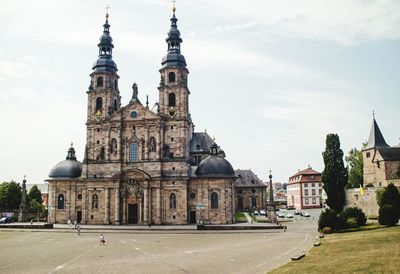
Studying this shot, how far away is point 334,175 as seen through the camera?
57250 millimetres

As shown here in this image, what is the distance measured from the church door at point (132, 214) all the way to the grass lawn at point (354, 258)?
38.2 meters

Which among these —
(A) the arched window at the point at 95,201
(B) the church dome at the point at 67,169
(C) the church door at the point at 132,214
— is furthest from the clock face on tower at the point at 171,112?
(B) the church dome at the point at 67,169

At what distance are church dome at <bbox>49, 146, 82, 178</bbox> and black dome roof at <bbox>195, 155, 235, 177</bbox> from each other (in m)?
20.9

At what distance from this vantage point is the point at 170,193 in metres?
61.0

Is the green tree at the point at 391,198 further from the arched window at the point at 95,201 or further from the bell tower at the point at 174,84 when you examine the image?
the arched window at the point at 95,201

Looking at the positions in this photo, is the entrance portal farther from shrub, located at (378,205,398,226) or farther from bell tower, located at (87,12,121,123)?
shrub, located at (378,205,398,226)

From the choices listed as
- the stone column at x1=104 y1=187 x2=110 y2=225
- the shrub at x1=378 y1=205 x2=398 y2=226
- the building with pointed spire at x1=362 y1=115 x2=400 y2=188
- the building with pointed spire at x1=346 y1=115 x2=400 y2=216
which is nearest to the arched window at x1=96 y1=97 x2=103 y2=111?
the stone column at x1=104 y1=187 x2=110 y2=225

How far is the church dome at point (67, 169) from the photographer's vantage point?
65.8m

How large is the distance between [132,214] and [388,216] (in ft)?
122

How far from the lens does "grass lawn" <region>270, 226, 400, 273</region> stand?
1878 centimetres

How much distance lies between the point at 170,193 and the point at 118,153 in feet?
34.6

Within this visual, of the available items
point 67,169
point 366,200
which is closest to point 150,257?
point 67,169

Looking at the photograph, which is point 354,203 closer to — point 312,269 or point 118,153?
point 118,153

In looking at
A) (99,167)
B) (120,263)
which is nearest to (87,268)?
(120,263)
